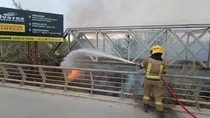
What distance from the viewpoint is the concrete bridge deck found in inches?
167

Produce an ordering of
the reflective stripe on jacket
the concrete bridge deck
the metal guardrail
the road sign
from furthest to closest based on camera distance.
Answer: the road sign, the metal guardrail, the concrete bridge deck, the reflective stripe on jacket

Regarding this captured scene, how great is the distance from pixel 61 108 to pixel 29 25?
4930 mm

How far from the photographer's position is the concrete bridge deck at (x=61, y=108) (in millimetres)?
4250

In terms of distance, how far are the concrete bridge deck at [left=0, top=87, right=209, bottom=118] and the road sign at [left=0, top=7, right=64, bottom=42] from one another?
310 centimetres

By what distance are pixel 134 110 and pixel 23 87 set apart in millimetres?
4143

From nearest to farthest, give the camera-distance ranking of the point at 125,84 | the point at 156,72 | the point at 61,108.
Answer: the point at 156,72 < the point at 61,108 < the point at 125,84

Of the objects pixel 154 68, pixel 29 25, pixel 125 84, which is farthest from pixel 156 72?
pixel 29 25

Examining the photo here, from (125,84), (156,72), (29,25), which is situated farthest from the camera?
(29,25)

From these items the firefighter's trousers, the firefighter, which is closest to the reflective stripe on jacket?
the firefighter

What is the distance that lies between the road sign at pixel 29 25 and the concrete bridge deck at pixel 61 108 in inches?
122

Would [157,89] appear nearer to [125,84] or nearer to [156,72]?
[156,72]

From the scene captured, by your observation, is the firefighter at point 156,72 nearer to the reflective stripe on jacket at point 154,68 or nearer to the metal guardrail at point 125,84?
the reflective stripe on jacket at point 154,68

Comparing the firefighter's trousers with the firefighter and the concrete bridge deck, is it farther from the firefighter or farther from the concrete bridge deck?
the concrete bridge deck

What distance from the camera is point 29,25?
8.08 m
